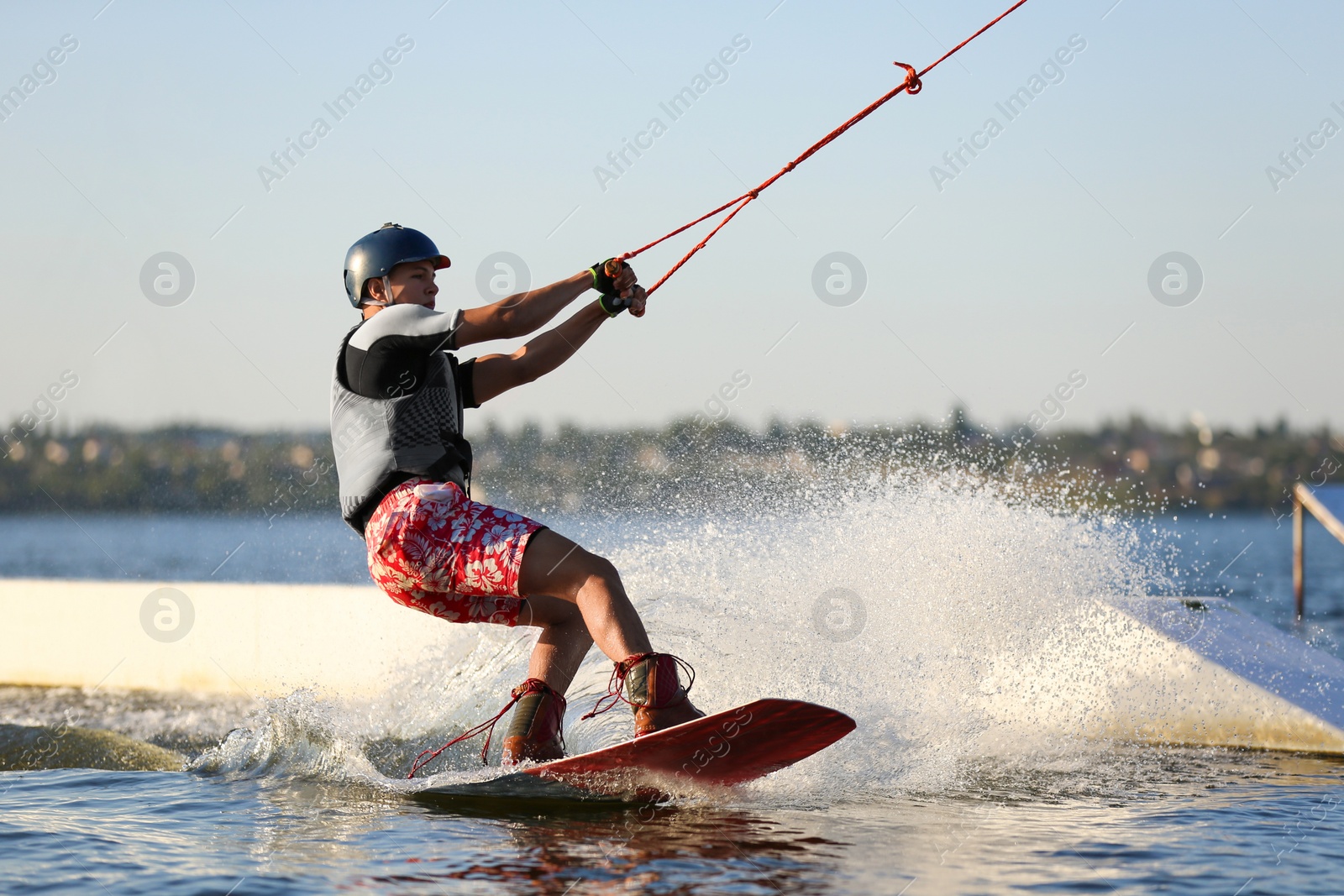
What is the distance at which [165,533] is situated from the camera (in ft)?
342

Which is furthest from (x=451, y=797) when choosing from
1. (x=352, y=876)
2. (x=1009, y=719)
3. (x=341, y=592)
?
(x=341, y=592)

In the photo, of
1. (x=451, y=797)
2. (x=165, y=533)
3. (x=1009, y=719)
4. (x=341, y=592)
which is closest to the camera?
(x=451, y=797)

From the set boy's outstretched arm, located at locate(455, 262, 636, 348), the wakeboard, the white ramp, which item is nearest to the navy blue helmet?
boy's outstretched arm, located at locate(455, 262, 636, 348)

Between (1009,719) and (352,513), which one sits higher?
(352,513)

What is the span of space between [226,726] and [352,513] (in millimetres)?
3566

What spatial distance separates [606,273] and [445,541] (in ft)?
3.78

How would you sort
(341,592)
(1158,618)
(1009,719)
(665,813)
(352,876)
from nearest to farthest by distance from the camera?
(352,876)
(665,813)
(1009,719)
(1158,618)
(341,592)

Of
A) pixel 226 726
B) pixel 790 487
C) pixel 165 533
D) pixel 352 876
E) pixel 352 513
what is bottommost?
pixel 352 876

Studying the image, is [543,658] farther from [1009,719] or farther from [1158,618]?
[1158,618]

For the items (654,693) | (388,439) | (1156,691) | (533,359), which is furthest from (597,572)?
(1156,691)

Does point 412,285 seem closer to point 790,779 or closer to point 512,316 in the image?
point 512,316

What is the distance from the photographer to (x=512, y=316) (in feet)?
13.8

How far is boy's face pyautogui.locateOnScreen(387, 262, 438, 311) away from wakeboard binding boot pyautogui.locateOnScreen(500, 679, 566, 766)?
162 cm

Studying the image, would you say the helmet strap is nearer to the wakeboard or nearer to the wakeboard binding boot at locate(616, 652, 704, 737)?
the wakeboard binding boot at locate(616, 652, 704, 737)
